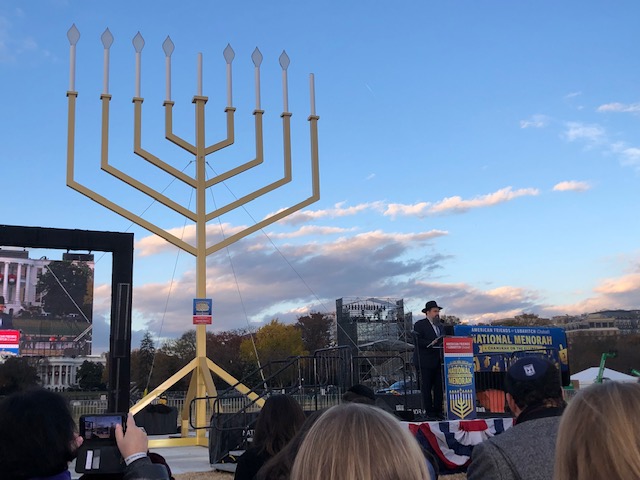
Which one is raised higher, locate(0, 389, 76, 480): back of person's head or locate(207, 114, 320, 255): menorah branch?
locate(207, 114, 320, 255): menorah branch

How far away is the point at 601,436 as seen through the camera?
132 cm

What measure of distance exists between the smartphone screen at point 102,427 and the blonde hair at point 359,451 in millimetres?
877

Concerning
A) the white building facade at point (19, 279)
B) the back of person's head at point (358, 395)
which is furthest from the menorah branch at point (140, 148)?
the back of person's head at point (358, 395)

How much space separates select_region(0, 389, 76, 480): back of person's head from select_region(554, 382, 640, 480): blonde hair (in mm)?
1241

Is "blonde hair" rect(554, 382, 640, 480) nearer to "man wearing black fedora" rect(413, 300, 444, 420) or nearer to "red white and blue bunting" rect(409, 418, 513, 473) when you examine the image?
"red white and blue bunting" rect(409, 418, 513, 473)

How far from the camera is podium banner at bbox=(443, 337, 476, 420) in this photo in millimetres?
7656

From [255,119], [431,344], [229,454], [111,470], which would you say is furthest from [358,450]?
[255,119]

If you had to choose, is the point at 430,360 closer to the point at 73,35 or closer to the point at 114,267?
the point at 114,267

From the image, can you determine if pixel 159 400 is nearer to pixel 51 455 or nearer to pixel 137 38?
pixel 137 38

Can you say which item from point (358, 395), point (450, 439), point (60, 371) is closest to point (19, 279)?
point (60, 371)

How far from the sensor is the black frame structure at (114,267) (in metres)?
10.5

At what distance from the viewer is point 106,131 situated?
11023mm

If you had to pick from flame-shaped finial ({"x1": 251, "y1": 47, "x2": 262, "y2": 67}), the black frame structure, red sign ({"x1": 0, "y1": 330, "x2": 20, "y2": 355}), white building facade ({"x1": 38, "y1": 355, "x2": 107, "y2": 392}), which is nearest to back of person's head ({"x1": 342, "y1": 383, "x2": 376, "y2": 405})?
the black frame structure

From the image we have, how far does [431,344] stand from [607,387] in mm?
6503
